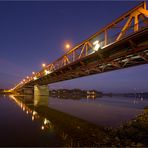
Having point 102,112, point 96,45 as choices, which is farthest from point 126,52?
point 102,112

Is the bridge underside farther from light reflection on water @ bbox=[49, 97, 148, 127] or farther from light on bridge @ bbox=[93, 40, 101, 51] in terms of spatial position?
light reflection on water @ bbox=[49, 97, 148, 127]

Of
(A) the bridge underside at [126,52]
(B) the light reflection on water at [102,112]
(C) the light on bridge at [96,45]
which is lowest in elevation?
(B) the light reflection on water at [102,112]

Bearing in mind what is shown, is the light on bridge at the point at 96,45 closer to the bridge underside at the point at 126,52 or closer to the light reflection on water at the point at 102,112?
the bridge underside at the point at 126,52

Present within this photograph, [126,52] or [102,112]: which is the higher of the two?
[126,52]

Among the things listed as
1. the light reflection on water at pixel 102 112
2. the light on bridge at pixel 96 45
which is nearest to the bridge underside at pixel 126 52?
the light on bridge at pixel 96 45

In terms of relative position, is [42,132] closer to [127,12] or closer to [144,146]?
[144,146]

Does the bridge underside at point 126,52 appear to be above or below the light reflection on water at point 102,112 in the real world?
above

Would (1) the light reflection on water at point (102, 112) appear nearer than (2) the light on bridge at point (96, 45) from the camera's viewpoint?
Yes

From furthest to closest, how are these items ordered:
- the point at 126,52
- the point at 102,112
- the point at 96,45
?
the point at 102,112
the point at 96,45
the point at 126,52

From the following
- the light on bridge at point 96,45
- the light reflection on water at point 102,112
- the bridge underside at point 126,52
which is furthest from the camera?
the light on bridge at point 96,45

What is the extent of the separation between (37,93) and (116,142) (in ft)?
237

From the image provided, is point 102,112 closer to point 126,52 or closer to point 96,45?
point 96,45

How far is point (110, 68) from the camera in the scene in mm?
28875

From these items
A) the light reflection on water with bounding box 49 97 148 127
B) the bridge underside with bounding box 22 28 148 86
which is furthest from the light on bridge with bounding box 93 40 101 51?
the light reflection on water with bounding box 49 97 148 127
